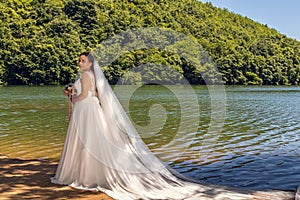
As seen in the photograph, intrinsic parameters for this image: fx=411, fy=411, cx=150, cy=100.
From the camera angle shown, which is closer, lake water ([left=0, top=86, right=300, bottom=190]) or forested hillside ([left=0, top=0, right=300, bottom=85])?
lake water ([left=0, top=86, right=300, bottom=190])

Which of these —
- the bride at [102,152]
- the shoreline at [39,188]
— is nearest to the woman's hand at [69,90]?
the bride at [102,152]

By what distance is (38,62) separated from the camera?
76.5m

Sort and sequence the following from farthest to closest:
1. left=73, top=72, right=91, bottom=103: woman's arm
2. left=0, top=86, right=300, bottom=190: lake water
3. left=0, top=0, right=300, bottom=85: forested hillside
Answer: left=0, top=0, right=300, bottom=85: forested hillside, left=0, top=86, right=300, bottom=190: lake water, left=73, top=72, right=91, bottom=103: woman's arm

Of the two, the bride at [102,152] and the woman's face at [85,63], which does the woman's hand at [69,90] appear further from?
the woman's face at [85,63]

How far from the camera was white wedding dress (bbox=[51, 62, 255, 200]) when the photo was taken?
6.55 m

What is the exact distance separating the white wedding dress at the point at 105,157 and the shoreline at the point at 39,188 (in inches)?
7.8

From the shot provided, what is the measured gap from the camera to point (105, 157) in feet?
21.7

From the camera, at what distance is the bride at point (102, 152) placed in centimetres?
657

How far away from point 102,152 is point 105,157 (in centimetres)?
10

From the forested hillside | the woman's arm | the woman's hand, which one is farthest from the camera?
the forested hillside

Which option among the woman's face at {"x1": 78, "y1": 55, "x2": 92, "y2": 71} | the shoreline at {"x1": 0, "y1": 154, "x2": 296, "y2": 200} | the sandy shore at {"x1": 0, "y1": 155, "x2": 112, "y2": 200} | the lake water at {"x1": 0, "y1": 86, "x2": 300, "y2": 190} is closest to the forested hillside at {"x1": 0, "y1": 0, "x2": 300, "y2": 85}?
the lake water at {"x1": 0, "y1": 86, "x2": 300, "y2": 190}

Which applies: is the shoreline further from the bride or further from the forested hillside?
the forested hillside

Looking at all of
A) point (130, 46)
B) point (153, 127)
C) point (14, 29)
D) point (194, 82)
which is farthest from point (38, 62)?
point (153, 127)

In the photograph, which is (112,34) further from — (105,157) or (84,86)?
(105,157)
